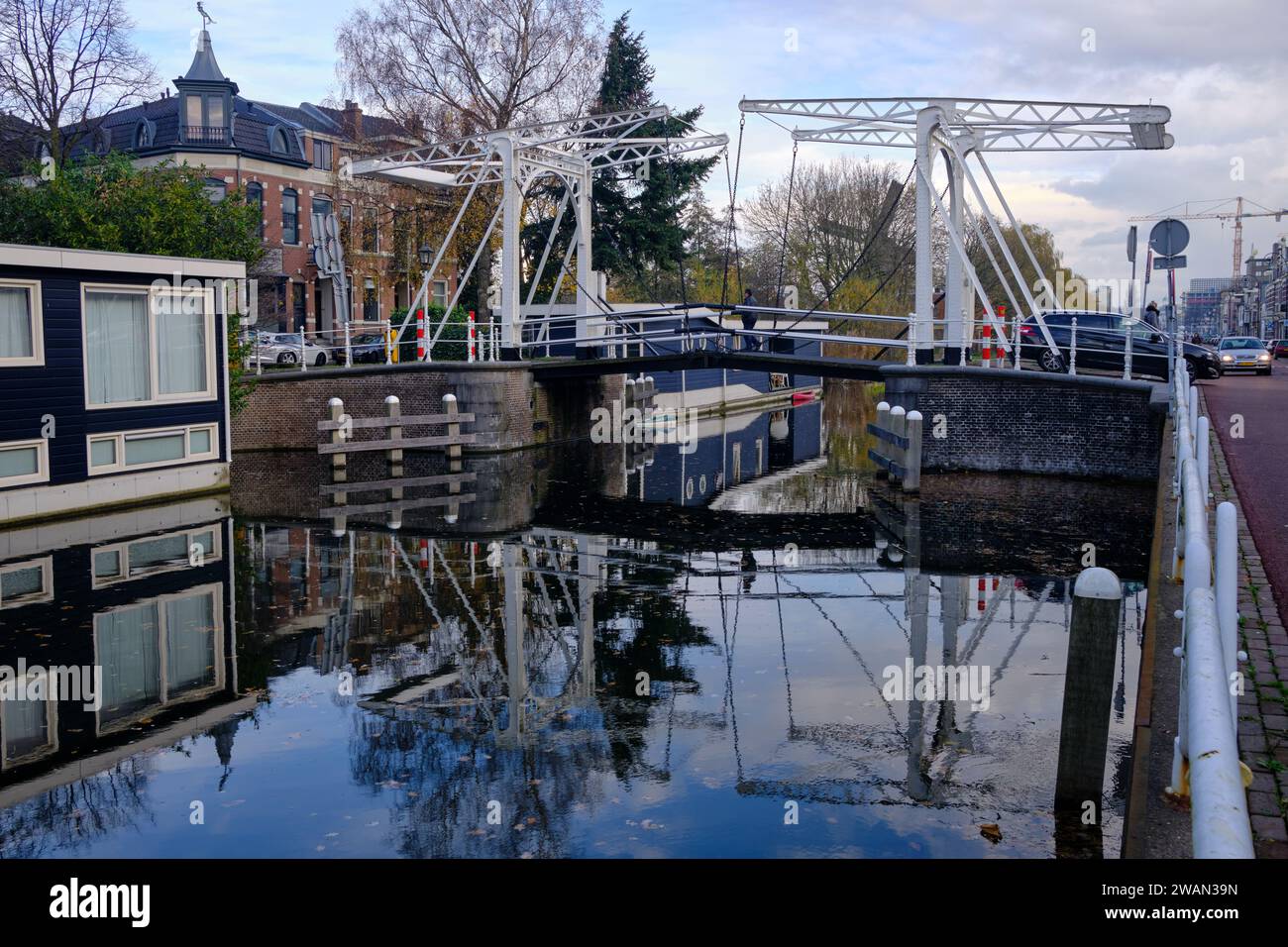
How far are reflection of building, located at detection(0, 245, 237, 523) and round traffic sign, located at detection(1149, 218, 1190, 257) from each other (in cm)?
1289

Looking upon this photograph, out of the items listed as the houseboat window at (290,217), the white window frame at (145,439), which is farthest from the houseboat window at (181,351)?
the houseboat window at (290,217)

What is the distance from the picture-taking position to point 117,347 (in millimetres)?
16266

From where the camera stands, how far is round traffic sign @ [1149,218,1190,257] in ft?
45.4

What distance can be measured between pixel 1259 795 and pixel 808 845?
204cm

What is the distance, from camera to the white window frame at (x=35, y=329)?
48.1 feet

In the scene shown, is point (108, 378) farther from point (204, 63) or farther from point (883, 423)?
point (204, 63)

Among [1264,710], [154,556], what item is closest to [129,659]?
[154,556]

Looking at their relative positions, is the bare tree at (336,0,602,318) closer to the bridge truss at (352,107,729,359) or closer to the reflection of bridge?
the bridge truss at (352,107,729,359)

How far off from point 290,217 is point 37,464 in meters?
33.7

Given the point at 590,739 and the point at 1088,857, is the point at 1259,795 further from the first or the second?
the point at 590,739

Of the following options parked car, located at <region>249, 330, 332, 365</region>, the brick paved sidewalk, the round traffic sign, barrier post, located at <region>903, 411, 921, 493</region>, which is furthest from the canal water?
parked car, located at <region>249, 330, 332, 365</region>
